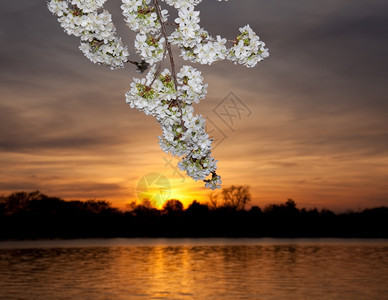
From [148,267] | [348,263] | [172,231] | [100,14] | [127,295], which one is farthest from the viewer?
[172,231]

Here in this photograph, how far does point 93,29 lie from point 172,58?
0.97 m

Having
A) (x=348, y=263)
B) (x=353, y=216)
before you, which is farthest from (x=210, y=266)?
(x=353, y=216)

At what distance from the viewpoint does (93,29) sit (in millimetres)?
4996

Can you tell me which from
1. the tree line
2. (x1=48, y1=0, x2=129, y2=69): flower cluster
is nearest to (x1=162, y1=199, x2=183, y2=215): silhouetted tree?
the tree line

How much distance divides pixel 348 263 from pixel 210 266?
19537mm

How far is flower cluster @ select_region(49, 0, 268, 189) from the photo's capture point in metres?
4.62

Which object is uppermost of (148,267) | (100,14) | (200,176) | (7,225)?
(7,225)

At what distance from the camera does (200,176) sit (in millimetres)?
4875

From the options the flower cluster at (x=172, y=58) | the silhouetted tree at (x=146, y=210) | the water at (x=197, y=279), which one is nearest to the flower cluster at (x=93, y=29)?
the flower cluster at (x=172, y=58)

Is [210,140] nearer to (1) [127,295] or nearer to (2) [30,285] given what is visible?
(1) [127,295]

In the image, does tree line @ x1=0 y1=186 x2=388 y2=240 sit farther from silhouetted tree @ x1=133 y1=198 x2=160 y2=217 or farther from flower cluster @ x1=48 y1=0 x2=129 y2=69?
flower cluster @ x1=48 y1=0 x2=129 y2=69

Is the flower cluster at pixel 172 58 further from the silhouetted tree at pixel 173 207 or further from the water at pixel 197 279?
the silhouetted tree at pixel 173 207

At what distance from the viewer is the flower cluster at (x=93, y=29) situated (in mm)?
4914

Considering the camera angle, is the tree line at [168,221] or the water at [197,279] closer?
the water at [197,279]
